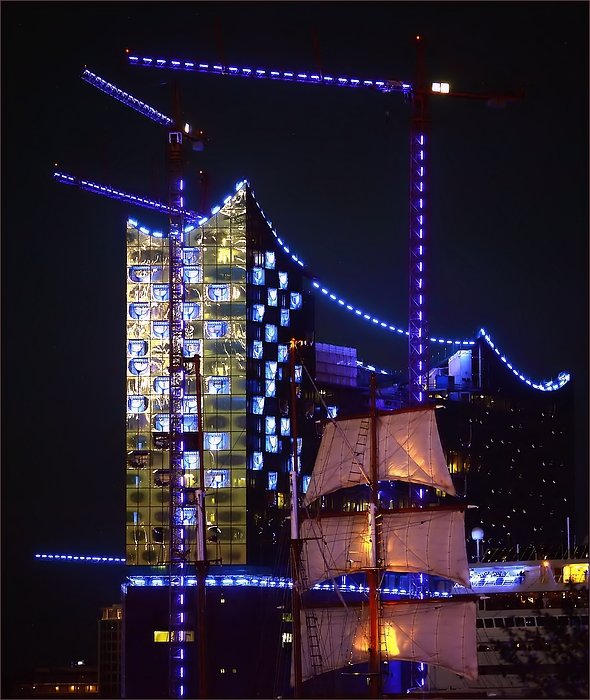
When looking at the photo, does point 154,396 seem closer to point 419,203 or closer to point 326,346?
point 326,346

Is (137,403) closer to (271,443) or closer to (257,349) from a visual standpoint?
(257,349)

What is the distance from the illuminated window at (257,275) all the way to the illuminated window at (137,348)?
8.62 meters

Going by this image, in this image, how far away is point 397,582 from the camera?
146m

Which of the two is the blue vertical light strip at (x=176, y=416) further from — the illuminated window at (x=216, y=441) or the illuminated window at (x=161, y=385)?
the illuminated window at (x=216, y=441)

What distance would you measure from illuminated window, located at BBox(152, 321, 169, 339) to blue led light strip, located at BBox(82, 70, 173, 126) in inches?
538

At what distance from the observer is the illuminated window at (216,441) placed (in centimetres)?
13400

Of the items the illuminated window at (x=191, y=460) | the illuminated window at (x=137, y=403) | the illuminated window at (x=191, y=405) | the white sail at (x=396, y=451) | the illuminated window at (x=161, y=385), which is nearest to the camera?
the white sail at (x=396, y=451)

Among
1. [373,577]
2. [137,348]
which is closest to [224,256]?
[137,348]

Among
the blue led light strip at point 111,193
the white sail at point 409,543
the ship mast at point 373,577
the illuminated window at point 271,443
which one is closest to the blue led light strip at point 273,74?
the blue led light strip at point 111,193

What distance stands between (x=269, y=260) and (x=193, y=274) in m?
5.60

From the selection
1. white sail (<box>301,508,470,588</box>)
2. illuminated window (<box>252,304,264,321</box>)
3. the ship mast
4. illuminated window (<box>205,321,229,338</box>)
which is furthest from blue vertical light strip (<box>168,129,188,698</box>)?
the ship mast

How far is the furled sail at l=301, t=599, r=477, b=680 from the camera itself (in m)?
103

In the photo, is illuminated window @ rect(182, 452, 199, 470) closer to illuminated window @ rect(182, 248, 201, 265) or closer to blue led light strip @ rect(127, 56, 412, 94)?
illuminated window @ rect(182, 248, 201, 265)

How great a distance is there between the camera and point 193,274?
13500 centimetres
